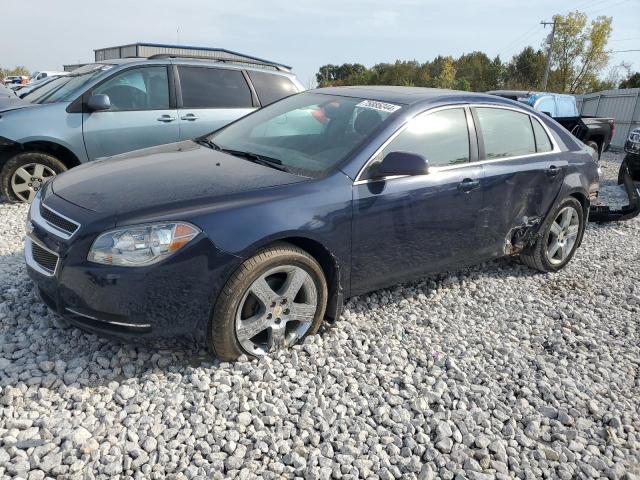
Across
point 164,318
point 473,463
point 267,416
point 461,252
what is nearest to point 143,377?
point 164,318

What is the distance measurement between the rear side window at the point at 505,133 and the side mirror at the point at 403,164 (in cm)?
103

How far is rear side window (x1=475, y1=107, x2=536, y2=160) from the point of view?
13.3 ft

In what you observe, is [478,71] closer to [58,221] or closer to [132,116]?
[132,116]

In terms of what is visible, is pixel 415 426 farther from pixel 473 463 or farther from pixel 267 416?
pixel 267 416

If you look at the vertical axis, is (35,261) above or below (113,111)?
below

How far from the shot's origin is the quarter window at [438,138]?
352cm

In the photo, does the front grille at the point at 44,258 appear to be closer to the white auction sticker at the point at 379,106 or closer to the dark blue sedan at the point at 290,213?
the dark blue sedan at the point at 290,213

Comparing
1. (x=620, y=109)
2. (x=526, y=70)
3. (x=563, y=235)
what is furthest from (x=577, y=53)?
(x=563, y=235)

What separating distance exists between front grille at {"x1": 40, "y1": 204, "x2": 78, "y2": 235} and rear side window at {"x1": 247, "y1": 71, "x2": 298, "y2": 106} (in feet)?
14.1

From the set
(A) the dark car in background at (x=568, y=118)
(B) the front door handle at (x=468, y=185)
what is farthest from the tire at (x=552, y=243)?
(A) the dark car in background at (x=568, y=118)

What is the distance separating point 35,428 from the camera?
2.41 m

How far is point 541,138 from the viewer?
14.9 feet

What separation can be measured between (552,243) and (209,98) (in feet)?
14.2

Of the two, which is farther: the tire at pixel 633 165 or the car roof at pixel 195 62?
the tire at pixel 633 165
